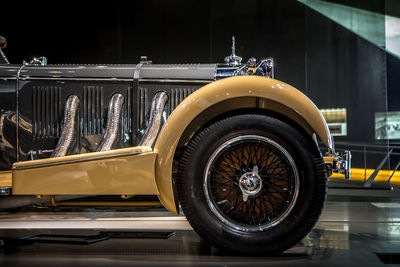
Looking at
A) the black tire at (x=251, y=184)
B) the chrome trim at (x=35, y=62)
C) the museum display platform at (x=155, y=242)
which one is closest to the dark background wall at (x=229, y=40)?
the museum display platform at (x=155, y=242)

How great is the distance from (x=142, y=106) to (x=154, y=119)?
0.16 m

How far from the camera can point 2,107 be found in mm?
3135

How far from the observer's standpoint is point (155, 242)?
2.83 metres

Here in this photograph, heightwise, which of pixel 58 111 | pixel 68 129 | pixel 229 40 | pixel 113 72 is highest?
pixel 229 40

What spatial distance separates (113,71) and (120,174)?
39.6 inches

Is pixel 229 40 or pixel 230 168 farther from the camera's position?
pixel 229 40

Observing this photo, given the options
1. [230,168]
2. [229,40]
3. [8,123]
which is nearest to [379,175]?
[229,40]

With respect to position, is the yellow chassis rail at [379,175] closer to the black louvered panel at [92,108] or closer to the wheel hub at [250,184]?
the wheel hub at [250,184]

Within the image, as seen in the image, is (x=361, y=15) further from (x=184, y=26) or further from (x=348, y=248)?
(x=348, y=248)

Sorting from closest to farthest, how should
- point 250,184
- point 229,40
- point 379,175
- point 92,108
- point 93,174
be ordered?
point 250,184 → point 93,174 → point 92,108 → point 379,175 → point 229,40

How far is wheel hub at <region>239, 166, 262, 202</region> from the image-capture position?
2404 mm

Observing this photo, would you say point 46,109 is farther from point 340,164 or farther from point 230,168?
point 340,164

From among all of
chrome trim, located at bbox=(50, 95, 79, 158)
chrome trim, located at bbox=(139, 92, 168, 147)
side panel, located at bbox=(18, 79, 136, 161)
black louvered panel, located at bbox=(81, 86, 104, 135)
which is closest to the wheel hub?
chrome trim, located at bbox=(139, 92, 168, 147)

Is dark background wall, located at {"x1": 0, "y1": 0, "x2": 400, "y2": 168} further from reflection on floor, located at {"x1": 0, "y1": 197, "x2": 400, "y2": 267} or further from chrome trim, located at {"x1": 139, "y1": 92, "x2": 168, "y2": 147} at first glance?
chrome trim, located at {"x1": 139, "y1": 92, "x2": 168, "y2": 147}
